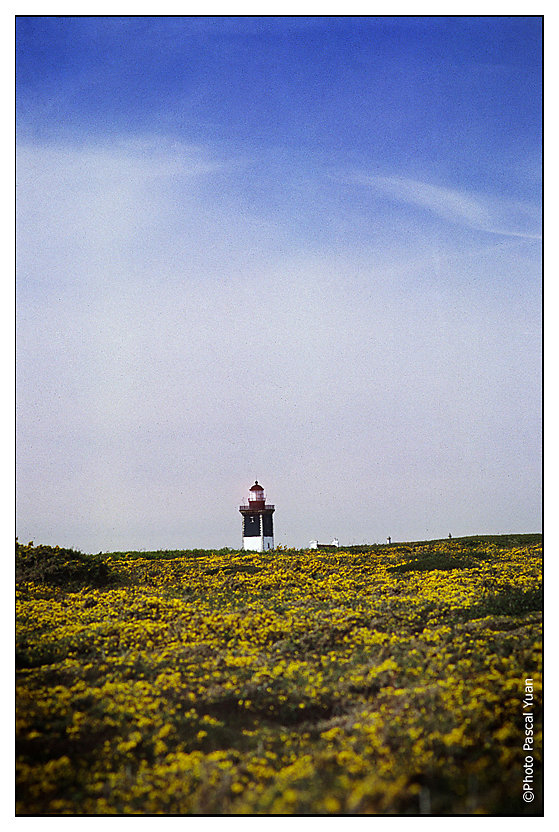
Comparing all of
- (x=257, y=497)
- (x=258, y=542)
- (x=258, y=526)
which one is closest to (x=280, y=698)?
(x=257, y=497)

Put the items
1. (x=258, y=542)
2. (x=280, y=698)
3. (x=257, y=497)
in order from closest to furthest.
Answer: (x=280, y=698) < (x=257, y=497) < (x=258, y=542)

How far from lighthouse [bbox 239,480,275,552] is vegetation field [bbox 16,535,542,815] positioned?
18.2 ft

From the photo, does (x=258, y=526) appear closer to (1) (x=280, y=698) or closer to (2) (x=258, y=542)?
(2) (x=258, y=542)

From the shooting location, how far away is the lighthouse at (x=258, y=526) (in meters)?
14.4

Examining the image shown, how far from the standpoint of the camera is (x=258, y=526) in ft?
50.8

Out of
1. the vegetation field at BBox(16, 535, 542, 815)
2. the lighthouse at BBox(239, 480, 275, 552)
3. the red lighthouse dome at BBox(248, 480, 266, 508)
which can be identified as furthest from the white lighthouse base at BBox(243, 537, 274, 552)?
the vegetation field at BBox(16, 535, 542, 815)

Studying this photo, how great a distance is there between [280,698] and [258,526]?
9.74m

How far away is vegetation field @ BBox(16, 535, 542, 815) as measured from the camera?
183 inches

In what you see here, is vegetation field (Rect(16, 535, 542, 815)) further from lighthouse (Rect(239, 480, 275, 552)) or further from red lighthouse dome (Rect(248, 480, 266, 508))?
lighthouse (Rect(239, 480, 275, 552))

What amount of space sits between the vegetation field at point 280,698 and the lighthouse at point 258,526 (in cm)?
554

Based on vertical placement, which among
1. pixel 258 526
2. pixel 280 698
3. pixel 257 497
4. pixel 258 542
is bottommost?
pixel 280 698

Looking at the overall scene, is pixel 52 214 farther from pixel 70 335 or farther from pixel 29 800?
pixel 29 800

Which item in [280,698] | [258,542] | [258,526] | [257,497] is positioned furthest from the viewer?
[258,542]

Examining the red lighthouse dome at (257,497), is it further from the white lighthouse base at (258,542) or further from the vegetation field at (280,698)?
the vegetation field at (280,698)
